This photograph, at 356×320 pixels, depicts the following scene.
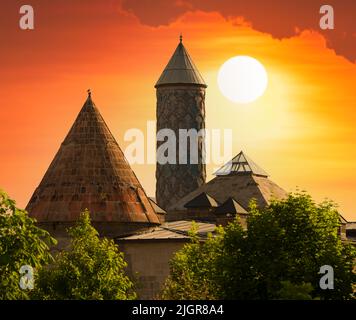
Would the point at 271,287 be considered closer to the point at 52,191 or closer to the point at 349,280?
the point at 349,280

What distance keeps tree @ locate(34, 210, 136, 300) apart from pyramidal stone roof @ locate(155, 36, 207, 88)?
3208 inches

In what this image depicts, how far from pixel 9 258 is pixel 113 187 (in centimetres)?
3716

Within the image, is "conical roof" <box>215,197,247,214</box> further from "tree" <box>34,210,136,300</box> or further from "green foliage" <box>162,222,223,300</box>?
"tree" <box>34,210,136,300</box>

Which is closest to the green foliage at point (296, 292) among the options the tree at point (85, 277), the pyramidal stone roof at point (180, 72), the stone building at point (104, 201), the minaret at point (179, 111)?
the tree at point (85, 277)

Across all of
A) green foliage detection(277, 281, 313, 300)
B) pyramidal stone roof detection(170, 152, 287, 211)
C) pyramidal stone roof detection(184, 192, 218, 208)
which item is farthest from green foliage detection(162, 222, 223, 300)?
pyramidal stone roof detection(170, 152, 287, 211)

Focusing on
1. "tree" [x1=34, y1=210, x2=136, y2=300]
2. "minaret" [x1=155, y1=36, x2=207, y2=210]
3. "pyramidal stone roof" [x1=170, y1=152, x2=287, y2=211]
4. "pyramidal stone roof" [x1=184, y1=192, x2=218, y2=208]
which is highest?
"minaret" [x1=155, y1=36, x2=207, y2=210]

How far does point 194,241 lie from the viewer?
2982 inches

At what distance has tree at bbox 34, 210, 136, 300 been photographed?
58.4 m

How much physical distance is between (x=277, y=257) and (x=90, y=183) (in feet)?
72.7

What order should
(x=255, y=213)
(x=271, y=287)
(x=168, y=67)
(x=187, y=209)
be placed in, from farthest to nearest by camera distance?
(x=168, y=67) → (x=187, y=209) → (x=255, y=213) → (x=271, y=287)

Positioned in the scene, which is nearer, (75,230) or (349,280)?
(349,280)
